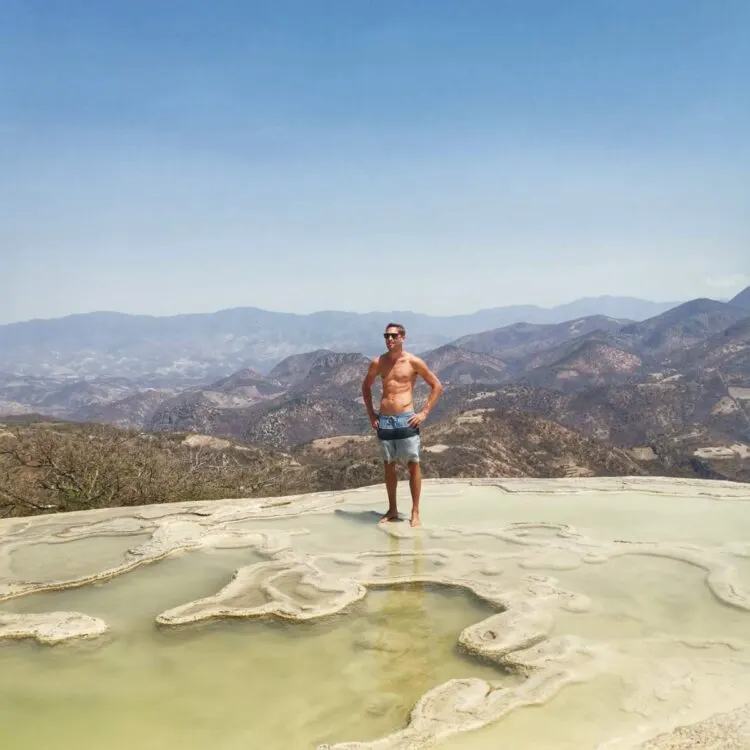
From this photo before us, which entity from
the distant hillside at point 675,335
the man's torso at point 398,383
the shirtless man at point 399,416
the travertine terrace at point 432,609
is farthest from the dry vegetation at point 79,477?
the distant hillside at point 675,335

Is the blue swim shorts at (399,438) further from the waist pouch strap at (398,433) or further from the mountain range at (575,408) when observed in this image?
the mountain range at (575,408)

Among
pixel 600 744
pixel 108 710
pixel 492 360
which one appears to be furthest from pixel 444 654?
pixel 492 360

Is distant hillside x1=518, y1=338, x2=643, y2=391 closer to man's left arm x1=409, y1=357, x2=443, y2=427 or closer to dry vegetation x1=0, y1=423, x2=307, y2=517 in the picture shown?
dry vegetation x1=0, y1=423, x2=307, y2=517

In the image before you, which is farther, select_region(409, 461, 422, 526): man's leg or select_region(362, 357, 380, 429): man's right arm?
select_region(362, 357, 380, 429): man's right arm

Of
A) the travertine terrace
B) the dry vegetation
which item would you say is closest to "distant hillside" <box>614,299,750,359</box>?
the dry vegetation

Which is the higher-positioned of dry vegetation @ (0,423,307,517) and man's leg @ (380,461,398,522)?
man's leg @ (380,461,398,522)

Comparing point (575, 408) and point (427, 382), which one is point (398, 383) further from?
point (575, 408)

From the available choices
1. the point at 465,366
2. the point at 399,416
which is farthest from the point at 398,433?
the point at 465,366
